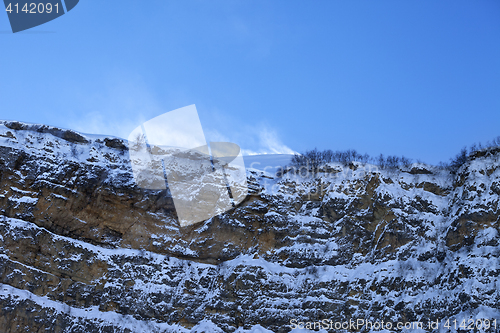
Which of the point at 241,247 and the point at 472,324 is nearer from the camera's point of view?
the point at 472,324

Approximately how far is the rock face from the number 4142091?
0.37 meters

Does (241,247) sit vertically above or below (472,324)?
above

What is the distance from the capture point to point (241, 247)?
33.7 meters

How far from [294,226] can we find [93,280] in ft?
45.0

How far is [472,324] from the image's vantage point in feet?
88.9

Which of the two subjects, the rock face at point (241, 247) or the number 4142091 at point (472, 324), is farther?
the rock face at point (241, 247)

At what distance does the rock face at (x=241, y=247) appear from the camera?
29870mm

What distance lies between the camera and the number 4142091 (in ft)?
87.5

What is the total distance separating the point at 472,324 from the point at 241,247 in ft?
48.5

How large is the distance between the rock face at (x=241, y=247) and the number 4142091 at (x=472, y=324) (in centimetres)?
37

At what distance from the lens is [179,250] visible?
33438 mm

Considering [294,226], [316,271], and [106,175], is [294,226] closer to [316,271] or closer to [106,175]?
[316,271]

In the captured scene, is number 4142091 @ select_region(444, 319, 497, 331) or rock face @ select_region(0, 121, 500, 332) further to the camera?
rock face @ select_region(0, 121, 500, 332)

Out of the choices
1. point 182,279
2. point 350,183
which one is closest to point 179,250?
point 182,279
